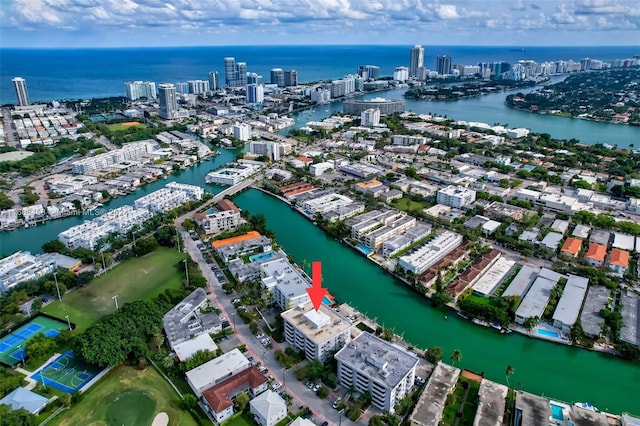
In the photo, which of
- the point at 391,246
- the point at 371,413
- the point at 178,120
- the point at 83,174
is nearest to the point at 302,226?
the point at 391,246

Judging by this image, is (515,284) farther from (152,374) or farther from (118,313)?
(118,313)

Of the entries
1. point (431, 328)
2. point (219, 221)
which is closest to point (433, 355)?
point (431, 328)

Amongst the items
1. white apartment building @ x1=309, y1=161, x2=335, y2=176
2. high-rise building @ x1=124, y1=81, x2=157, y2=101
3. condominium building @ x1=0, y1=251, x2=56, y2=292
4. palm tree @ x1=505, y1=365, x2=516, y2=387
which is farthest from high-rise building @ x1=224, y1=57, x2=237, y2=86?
palm tree @ x1=505, y1=365, x2=516, y2=387

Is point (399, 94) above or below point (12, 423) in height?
above

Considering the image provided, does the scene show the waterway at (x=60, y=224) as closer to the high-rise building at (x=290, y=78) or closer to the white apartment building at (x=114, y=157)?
the white apartment building at (x=114, y=157)

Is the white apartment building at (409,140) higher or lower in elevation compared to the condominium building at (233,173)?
higher

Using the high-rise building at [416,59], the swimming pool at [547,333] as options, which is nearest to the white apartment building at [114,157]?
the swimming pool at [547,333]
